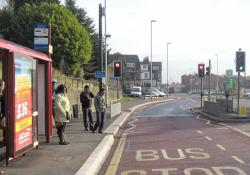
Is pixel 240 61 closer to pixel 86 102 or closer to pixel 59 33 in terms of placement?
pixel 86 102

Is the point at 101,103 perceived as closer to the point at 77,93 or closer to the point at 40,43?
the point at 40,43

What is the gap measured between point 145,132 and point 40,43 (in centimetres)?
820

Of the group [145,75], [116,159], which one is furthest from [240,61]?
[145,75]

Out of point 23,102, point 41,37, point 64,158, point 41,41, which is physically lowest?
point 64,158

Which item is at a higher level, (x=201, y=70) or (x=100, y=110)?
(x=201, y=70)

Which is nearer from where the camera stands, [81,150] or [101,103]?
[81,150]

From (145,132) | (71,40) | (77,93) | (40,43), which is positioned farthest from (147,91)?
(40,43)

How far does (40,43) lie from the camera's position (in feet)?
51.3

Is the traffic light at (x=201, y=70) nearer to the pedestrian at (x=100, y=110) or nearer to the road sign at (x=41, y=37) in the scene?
the pedestrian at (x=100, y=110)

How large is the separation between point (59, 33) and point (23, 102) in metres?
32.7

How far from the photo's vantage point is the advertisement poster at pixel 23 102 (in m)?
11.1

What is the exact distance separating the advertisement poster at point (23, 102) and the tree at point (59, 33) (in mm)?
30390

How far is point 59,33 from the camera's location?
43812mm

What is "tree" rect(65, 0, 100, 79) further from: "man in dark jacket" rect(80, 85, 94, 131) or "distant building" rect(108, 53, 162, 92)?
"distant building" rect(108, 53, 162, 92)
